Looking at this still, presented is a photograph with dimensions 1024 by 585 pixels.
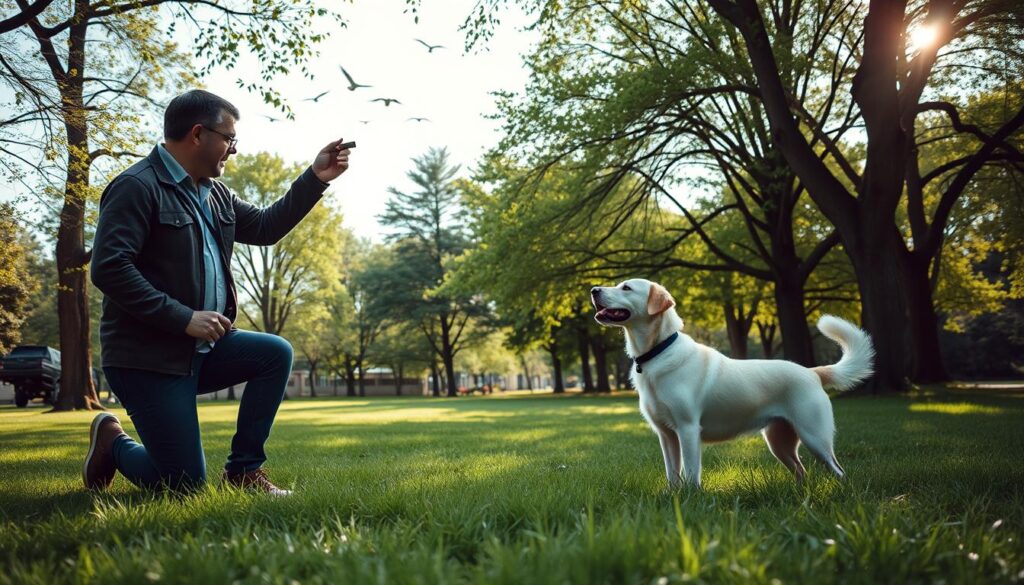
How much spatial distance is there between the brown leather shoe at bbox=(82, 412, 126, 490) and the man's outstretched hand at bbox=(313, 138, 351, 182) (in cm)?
213

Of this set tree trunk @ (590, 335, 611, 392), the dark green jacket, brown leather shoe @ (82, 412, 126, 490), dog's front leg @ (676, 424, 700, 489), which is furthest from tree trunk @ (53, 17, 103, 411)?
tree trunk @ (590, 335, 611, 392)

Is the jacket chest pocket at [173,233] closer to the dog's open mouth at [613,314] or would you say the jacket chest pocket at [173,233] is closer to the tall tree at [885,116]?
the dog's open mouth at [613,314]

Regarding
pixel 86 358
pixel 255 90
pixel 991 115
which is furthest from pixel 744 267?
pixel 86 358

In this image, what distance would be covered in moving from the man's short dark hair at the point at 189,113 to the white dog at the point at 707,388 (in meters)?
2.92

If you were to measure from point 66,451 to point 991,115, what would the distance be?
20696mm

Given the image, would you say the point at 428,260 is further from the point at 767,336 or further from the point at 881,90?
the point at 881,90

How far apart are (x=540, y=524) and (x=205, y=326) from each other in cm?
227

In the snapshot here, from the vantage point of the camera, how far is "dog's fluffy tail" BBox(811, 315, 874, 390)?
4395 millimetres

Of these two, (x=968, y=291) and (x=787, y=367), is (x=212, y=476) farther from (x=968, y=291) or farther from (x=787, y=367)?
(x=968, y=291)

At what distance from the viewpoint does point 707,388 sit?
4.07 m

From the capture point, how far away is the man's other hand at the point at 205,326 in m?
3.34

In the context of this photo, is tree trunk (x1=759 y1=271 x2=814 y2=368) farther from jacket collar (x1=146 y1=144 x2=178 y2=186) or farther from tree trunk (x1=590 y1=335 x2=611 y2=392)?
tree trunk (x1=590 y1=335 x2=611 y2=392)

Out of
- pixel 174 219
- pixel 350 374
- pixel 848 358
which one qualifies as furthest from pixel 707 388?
pixel 350 374

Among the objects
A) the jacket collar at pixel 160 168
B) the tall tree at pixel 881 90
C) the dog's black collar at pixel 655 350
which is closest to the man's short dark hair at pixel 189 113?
the jacket collar at pixel 160 168
